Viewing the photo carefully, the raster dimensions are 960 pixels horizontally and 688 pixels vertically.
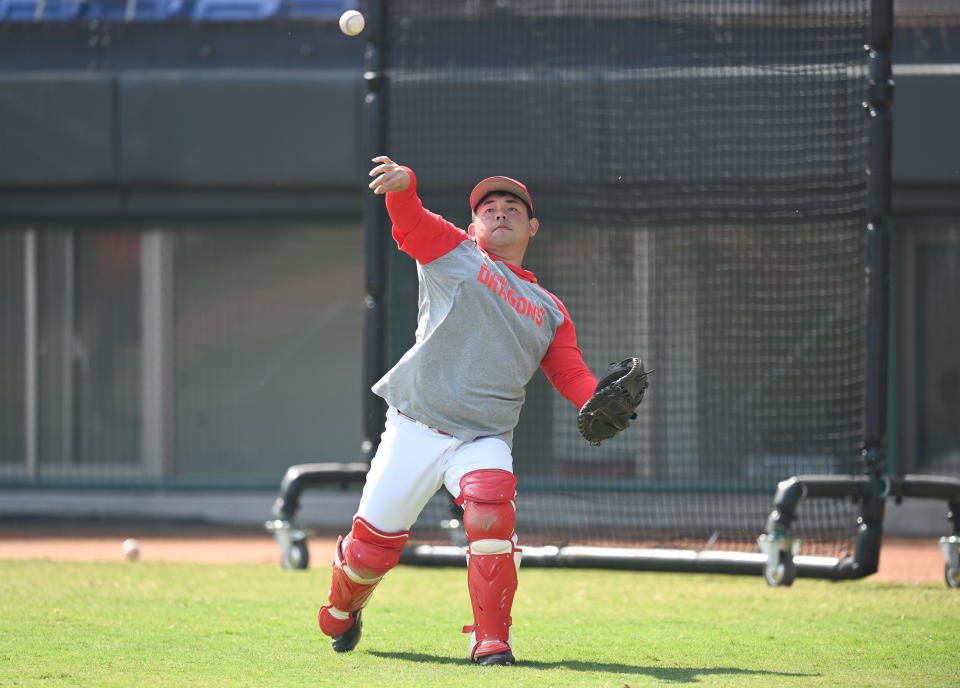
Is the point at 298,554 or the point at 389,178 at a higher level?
the point at 389,178

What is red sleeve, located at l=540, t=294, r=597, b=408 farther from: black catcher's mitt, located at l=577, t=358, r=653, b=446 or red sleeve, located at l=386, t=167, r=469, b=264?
red sleeve, located at l=386, t=167, r=469, b=264

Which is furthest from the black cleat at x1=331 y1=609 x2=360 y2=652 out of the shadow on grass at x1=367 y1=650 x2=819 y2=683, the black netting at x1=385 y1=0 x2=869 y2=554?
the black netting at x1=385 y1=0 x2=869 y2=554

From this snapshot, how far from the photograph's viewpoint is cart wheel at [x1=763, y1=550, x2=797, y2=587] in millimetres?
6207

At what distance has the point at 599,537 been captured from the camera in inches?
308

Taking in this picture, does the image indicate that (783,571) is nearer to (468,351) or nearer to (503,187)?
(468,351)

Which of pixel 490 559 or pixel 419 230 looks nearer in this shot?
pixel 490 559

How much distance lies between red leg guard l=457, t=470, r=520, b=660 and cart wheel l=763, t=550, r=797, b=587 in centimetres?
224

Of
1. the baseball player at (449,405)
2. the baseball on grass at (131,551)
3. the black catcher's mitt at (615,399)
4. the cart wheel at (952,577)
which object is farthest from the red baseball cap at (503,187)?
the baseball on grass at (131,551)

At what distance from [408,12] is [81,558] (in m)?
4.07

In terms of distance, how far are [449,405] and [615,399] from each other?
1.93ft

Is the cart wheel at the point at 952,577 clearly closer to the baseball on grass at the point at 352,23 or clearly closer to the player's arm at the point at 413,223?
the player's arm at the point at 413,223

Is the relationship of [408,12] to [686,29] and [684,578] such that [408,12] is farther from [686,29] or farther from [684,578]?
[684,578]

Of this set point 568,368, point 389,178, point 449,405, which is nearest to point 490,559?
point 449,405

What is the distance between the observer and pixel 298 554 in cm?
709
